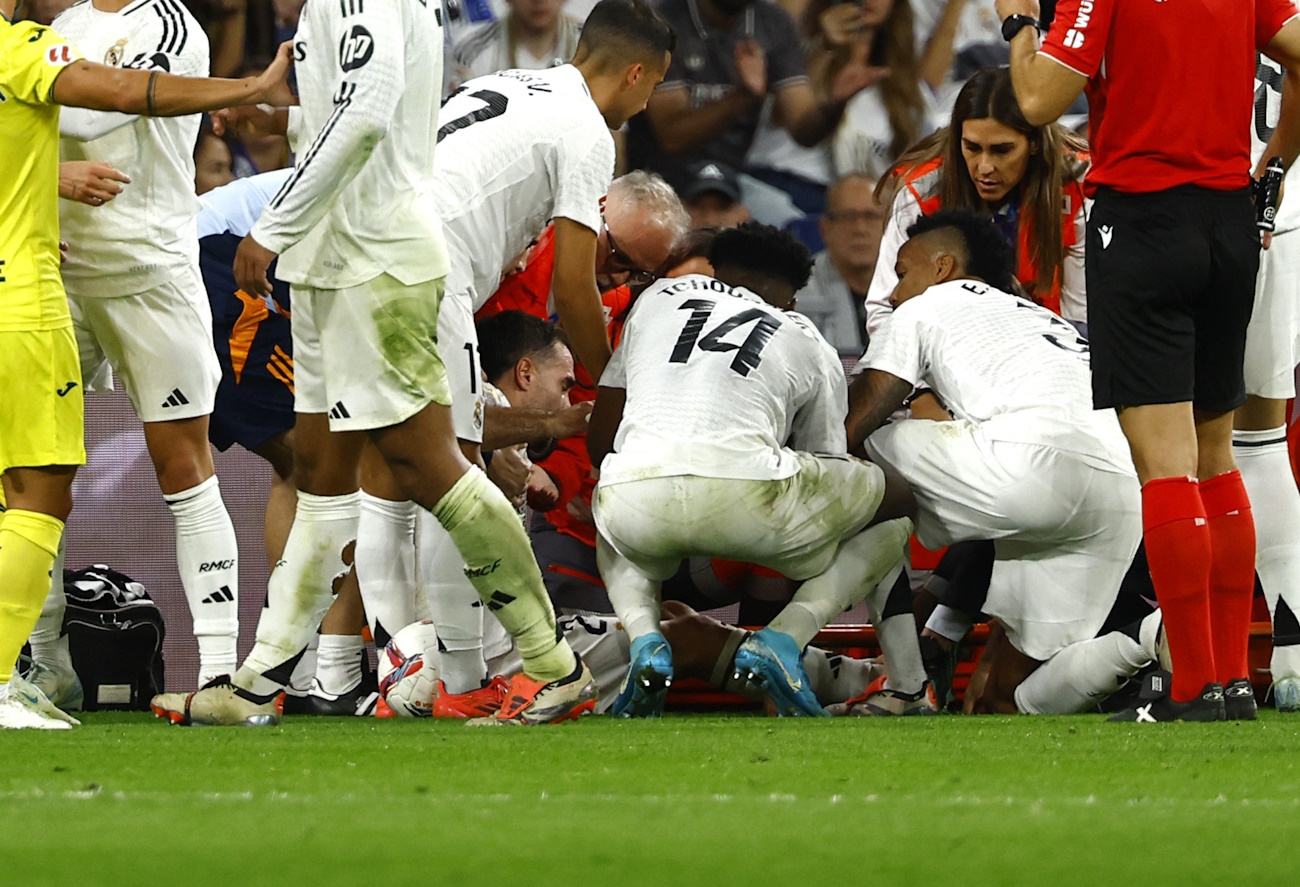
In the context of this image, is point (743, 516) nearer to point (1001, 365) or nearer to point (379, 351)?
point (1001, 365)

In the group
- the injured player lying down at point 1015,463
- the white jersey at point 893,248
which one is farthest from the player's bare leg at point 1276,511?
the white jersey at point 893,248

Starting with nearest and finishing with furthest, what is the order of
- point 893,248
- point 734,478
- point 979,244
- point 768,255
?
point 734,478, point 768,255, point 979,244, point 893,248

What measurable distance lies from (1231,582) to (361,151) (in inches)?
83.9

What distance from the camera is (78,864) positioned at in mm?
1802

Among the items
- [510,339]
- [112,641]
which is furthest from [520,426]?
[112,641]

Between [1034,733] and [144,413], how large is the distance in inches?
93.8

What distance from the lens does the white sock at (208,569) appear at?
4.58m

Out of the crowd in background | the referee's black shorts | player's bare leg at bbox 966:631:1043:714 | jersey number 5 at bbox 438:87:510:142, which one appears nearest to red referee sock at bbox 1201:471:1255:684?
the referee's black shorts

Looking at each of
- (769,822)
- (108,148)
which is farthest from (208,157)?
(769,822)

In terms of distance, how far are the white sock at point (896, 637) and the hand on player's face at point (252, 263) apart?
76.8 inches

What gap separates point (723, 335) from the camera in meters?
4.62

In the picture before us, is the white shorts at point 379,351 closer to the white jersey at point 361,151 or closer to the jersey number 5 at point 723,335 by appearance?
the white jersey at point 361,151

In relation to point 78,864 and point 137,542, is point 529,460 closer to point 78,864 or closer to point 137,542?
point 137,542

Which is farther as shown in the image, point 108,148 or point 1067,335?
point 1067,335
